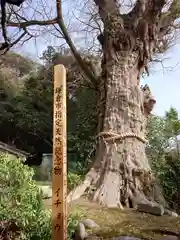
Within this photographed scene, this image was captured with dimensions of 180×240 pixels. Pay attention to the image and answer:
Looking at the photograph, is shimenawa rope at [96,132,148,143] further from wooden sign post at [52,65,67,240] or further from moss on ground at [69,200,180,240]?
wooden sign post at [52,65,67,240]

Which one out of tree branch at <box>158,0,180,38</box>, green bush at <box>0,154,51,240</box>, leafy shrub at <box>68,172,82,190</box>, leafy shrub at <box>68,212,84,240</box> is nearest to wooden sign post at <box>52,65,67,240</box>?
green bush at <box>0,154,51,240</box>

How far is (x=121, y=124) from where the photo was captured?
7.75 m

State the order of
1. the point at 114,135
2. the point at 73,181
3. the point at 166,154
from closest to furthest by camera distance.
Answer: the point at 73,181, the point at 114,135, the point at 166,154

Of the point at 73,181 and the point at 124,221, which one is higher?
the point at 73,181

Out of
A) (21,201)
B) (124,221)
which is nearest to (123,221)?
(124,221)

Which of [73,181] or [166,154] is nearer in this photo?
[73,181]

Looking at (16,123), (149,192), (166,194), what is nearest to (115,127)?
(149,192)

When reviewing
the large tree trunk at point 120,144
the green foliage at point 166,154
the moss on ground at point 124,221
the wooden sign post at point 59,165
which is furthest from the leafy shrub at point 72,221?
the green foliage at point 166,154

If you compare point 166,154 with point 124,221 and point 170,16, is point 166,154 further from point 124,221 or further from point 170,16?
point 124,221

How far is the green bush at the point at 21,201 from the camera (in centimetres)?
418

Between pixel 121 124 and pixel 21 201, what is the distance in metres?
3.95

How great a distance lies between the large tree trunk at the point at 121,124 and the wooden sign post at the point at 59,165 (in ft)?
10.6

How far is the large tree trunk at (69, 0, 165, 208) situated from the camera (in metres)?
7.10

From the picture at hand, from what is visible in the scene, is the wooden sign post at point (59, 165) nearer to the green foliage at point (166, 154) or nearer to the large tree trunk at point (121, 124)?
the large tree trunk at point (121, 124)
